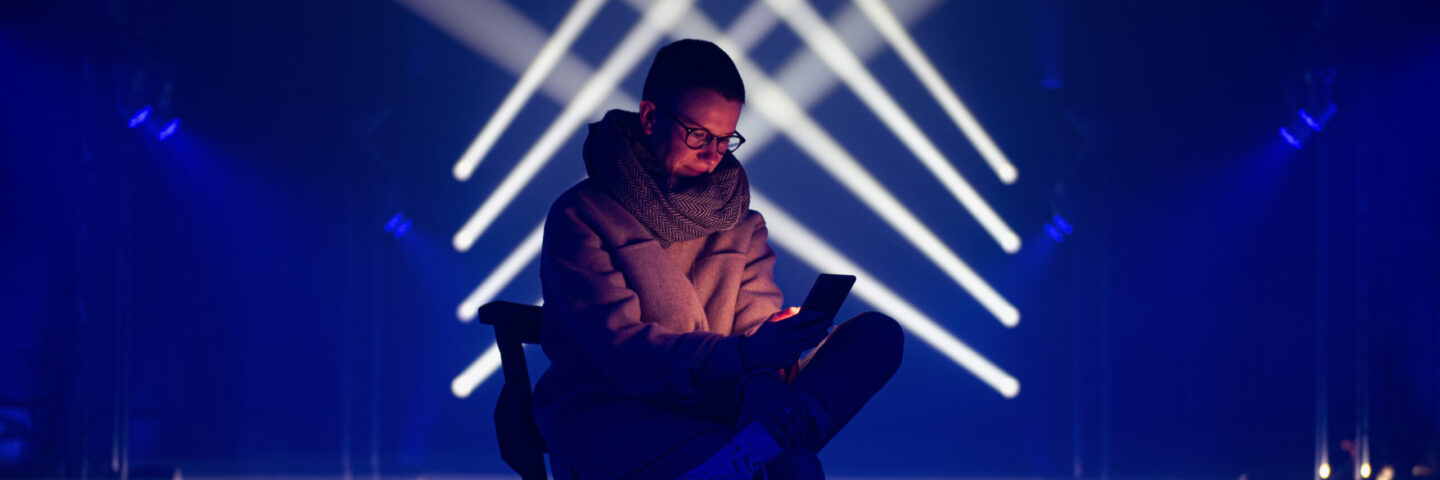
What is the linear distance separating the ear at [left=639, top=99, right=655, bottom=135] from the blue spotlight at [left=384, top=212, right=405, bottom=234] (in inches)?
116

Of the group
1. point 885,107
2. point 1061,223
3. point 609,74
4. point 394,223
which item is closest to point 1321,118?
point 1061,223

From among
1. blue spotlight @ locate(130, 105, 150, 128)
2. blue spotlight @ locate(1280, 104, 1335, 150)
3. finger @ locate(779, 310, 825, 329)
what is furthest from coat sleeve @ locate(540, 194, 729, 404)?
blue spotlight @ locate(1280, 104, 1335, 150)

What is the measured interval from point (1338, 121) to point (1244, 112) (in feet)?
2.16

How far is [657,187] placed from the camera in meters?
1.39

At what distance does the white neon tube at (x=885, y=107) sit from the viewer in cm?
406

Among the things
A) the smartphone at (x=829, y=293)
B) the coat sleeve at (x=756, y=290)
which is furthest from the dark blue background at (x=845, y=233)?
the smartphone at (x=829, y=293)

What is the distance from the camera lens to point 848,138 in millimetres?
4098

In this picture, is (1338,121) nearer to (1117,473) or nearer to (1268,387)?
(1268,387)

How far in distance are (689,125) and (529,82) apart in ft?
9.31

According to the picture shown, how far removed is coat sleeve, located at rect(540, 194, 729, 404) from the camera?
1176 millimetres

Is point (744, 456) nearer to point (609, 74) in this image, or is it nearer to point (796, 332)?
point (796, 332)

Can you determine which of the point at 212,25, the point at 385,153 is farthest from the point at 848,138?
the point at 212,25

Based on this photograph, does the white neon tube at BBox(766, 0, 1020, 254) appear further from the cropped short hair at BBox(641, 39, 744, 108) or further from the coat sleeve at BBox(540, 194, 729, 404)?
the coat sleeve at BBox(540, 194, 729, 404)

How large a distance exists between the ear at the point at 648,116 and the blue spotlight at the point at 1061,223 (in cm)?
301
